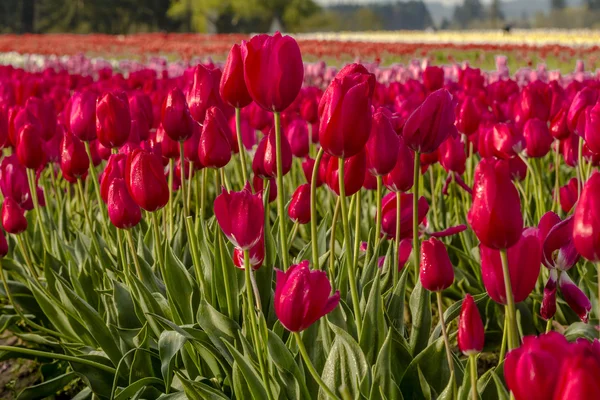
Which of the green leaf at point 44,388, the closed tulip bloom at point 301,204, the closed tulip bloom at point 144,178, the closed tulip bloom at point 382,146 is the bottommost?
the green leaf at point 44,388

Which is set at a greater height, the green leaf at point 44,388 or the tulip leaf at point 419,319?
the tulip leaf at point 419,319

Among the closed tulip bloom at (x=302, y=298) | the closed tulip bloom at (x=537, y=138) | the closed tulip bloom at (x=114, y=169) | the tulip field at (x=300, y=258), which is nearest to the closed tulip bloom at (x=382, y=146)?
the tulip field at (x=300, y=258)

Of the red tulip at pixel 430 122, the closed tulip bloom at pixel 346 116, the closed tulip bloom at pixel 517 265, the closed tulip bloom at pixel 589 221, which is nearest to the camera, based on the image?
the closed tulip bloom at pixel 589 221

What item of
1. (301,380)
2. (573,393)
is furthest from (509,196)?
(301,380)

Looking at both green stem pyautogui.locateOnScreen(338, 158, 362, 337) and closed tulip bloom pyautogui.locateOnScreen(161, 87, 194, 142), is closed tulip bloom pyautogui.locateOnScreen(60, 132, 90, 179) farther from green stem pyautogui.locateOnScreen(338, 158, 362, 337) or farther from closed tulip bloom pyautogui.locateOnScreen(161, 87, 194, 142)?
A: green stem pyautogui.locateOnScreen(338, 158, 362, 337)

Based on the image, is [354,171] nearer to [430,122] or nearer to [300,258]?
[430,122]

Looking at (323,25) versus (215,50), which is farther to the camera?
(323,25)

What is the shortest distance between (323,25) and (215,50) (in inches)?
2188

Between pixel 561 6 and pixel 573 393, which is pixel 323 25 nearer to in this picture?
pixel 573 393

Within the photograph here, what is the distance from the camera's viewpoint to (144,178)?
1.73m

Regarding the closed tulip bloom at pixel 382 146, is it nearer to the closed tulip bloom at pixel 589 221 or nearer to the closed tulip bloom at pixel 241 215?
the closed tulip bloom at pixel 241 215

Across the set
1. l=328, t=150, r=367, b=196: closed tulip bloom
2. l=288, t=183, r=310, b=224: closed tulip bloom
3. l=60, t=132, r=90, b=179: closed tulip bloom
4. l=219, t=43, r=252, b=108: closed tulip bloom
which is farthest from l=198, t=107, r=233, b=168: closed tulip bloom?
l=60, t=132, r=90, b=179: closed tulip bloom

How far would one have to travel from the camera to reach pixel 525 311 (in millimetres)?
2676

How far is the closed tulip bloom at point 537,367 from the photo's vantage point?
892 mm
